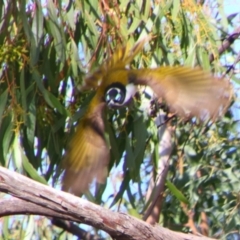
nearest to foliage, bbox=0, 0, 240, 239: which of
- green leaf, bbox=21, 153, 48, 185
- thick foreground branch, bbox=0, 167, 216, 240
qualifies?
green leaf, bbox=21, 153, 48, 185

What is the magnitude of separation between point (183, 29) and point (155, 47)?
0.44ft

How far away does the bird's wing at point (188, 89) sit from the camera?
2.71 metres

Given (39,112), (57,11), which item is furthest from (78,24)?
(39,112)

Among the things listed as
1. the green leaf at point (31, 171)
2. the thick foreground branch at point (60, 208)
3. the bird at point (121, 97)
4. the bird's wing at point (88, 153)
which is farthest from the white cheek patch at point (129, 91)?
the thick foreground branch at point (60, 208)

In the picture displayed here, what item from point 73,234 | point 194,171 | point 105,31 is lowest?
point 73,234

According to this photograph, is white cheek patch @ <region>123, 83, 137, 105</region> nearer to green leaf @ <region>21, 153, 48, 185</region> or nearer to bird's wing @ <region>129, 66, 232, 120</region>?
bird's wing @ <region>129, 66, 232, 120</region>

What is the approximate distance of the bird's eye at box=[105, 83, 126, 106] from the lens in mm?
2817

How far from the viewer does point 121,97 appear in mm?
2814

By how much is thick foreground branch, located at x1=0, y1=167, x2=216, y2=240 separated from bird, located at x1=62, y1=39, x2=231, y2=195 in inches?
21.7

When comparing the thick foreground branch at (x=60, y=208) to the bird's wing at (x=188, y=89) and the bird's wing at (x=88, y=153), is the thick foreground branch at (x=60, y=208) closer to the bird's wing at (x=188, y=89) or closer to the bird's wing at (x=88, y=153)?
the bird's wing at (x=188, y=89)

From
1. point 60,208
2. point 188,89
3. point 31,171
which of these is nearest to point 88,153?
point 31,171

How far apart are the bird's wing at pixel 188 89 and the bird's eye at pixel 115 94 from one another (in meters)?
0.05

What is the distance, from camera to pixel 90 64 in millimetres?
2965

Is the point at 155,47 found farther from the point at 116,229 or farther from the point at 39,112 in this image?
the point at 116,229
